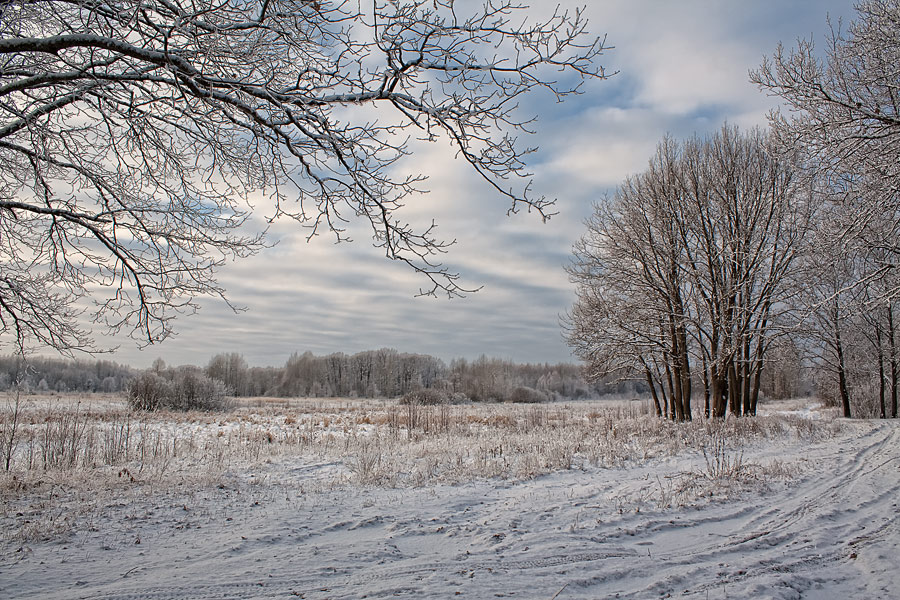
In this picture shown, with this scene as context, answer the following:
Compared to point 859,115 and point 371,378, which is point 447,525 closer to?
point 859,115

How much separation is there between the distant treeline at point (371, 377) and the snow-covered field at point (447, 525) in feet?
186

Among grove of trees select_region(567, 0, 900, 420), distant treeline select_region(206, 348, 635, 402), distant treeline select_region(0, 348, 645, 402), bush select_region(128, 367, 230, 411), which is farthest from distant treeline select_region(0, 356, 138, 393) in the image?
grove of trees select_region(567, 0, 900, 420)

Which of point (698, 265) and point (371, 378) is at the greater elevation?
point (698, 265)

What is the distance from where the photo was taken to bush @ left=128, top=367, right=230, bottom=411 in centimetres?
2728

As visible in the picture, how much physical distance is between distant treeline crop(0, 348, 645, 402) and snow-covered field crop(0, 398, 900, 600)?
56.6 metres

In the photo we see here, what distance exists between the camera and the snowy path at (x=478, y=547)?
346cm

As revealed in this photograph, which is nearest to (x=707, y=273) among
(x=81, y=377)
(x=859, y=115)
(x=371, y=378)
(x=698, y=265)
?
(x=698, y=265)

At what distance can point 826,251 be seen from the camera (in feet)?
31.1

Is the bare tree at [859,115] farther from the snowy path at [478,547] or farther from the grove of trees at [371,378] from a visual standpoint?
the grove of trees at [371,378]

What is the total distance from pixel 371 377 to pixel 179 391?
210ft

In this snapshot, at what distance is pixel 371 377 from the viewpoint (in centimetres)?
9194

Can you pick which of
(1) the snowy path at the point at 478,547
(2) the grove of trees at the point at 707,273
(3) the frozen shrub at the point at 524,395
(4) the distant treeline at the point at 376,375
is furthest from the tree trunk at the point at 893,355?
(4) the distant treeline at the point at 376,375

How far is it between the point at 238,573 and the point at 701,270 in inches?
625

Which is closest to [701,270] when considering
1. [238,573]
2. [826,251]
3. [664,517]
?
[826,251]
